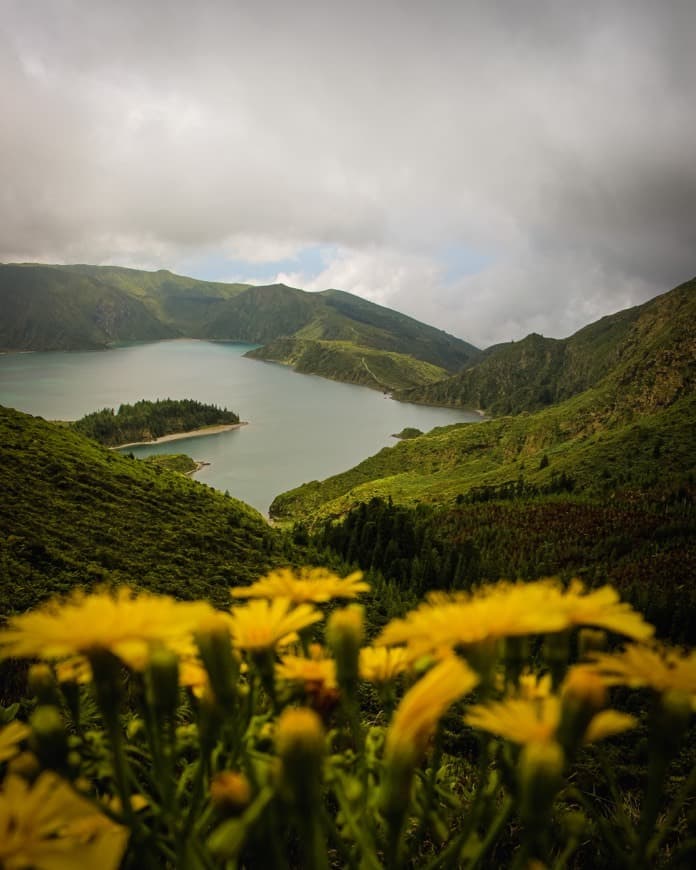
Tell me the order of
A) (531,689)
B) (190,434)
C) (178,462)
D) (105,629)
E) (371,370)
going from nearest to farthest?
(105,629)
(531,689)
(178,462)
(190,434)
(371,370)

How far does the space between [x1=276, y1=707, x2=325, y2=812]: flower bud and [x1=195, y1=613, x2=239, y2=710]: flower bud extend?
216 mm

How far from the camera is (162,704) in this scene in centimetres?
103

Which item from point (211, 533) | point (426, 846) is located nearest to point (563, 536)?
point (211, 533)

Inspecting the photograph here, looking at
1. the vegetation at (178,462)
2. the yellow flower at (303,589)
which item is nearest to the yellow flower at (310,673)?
the yellow flower at (303,589)

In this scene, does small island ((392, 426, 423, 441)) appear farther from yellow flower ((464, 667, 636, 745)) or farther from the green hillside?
yellow flower ((464, 667, 636, 745))

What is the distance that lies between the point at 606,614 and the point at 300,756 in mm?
704

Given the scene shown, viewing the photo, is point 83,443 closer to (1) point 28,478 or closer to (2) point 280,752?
(1) point 28,478

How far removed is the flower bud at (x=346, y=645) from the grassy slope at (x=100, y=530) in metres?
7.93

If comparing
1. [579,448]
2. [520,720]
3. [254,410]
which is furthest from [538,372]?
[520,720]

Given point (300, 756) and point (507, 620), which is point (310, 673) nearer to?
point (300, 756)

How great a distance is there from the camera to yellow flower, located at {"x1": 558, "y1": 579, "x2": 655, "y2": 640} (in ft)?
3.36

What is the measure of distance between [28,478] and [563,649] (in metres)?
17.2

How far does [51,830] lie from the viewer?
77 centimetres

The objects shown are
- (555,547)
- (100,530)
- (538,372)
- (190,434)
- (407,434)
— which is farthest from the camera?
(538,372)
